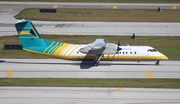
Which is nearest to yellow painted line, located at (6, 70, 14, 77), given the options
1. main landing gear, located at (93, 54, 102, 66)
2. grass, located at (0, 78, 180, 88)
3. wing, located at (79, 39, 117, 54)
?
grass, located at (0, 78, 180, 88)

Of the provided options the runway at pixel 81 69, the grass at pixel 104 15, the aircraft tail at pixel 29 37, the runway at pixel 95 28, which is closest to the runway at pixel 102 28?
the runway at pixel 95 28

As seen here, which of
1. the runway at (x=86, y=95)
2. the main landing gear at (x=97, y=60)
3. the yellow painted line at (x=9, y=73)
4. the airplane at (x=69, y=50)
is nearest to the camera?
the runway at (x=86, y=95)

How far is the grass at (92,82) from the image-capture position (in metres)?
44.9

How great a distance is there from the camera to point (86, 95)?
136ft

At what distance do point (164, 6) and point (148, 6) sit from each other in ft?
11.7

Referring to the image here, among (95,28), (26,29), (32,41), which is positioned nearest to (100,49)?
(32,41)

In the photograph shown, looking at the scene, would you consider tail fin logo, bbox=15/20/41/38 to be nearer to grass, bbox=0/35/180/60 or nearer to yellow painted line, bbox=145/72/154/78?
grass, bbox=0/35/180/60

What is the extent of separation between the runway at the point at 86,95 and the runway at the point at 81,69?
596 cm

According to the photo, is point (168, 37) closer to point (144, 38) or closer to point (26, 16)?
point (144, 38)

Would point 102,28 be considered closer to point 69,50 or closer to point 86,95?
point 69,50

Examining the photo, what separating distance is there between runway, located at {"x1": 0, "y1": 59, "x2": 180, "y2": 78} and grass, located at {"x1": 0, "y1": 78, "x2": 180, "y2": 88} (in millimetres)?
1812

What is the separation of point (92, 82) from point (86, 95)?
191 inches

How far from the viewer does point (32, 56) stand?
59.8m

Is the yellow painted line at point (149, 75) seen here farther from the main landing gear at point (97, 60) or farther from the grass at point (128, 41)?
the grass at point (128, 41)
